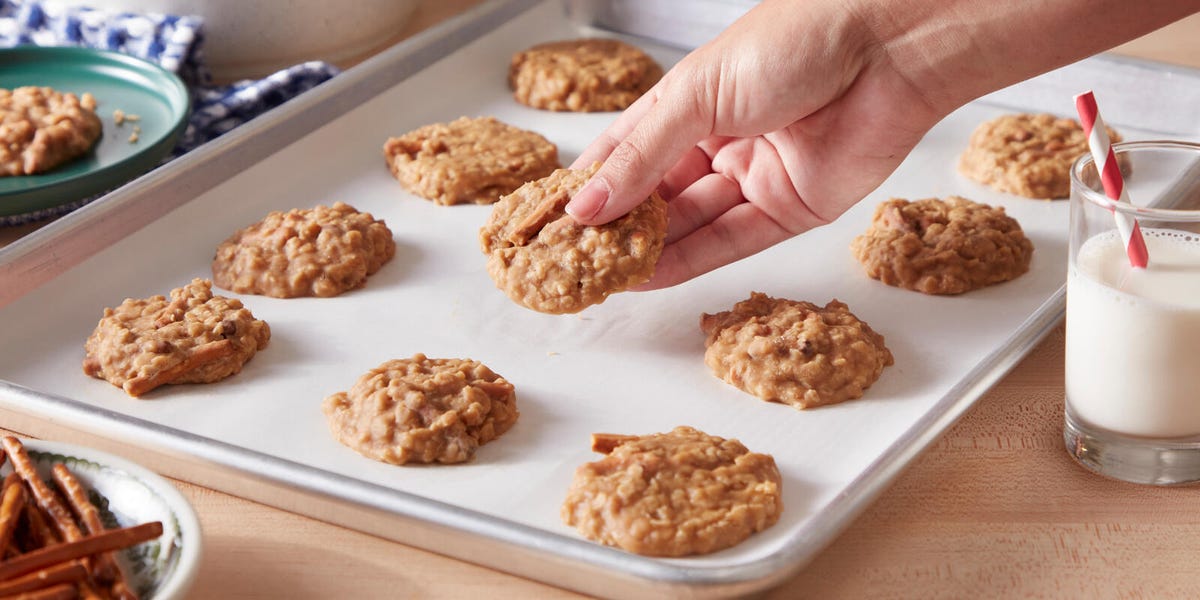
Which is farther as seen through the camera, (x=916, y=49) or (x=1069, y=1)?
(x=916, y=49)

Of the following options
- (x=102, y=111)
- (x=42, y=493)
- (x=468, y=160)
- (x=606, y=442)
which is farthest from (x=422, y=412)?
(x=102, y=111)

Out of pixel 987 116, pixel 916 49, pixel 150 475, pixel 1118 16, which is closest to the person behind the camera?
pixel 150 475

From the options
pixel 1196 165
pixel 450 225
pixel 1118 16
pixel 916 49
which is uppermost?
pixel 1118 16

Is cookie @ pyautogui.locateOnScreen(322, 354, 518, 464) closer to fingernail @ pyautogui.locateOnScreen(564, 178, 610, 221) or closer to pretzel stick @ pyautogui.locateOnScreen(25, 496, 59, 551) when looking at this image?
fingernail @ pyautogui.locateOnScreen(564, 178, 610, 221)

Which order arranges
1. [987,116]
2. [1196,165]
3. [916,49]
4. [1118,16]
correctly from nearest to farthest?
1. [1118,16]
2. [916,49]
3. [1196,165]
4. [987,116]

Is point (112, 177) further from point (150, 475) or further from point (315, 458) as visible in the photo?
point (150, 475)

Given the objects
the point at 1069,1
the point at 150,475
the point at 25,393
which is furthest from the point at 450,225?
the point at 1069,1

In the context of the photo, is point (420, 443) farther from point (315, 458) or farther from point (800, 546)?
point (800, 546)

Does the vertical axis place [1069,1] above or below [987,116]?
above
